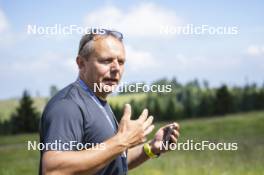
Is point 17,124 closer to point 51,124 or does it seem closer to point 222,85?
point 222,85

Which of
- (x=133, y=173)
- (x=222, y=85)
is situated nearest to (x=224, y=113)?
(x=222, y=85)

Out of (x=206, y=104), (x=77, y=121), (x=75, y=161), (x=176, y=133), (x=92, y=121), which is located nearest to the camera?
(x=75, y=161)

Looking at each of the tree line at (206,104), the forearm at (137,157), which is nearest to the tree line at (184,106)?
the tree line at (206,104)

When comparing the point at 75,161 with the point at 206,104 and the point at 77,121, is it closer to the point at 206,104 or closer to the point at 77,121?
the point at 77,121

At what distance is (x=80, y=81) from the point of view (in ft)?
12.3

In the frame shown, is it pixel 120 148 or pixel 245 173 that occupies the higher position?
pixel 120 148

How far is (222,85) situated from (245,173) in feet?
297

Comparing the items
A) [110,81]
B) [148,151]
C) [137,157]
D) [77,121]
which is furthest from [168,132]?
[77,121]

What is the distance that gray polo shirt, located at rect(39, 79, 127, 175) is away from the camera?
330 cm

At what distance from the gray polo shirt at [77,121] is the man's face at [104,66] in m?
0.10

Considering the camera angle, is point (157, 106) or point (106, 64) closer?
point (106, 64)

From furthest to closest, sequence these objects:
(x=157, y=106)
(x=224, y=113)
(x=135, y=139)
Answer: (x=157, y=106) → (x=224, y=113) → (x=135, y=139)

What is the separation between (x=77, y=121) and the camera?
3.38 m

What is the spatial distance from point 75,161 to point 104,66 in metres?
0.79
